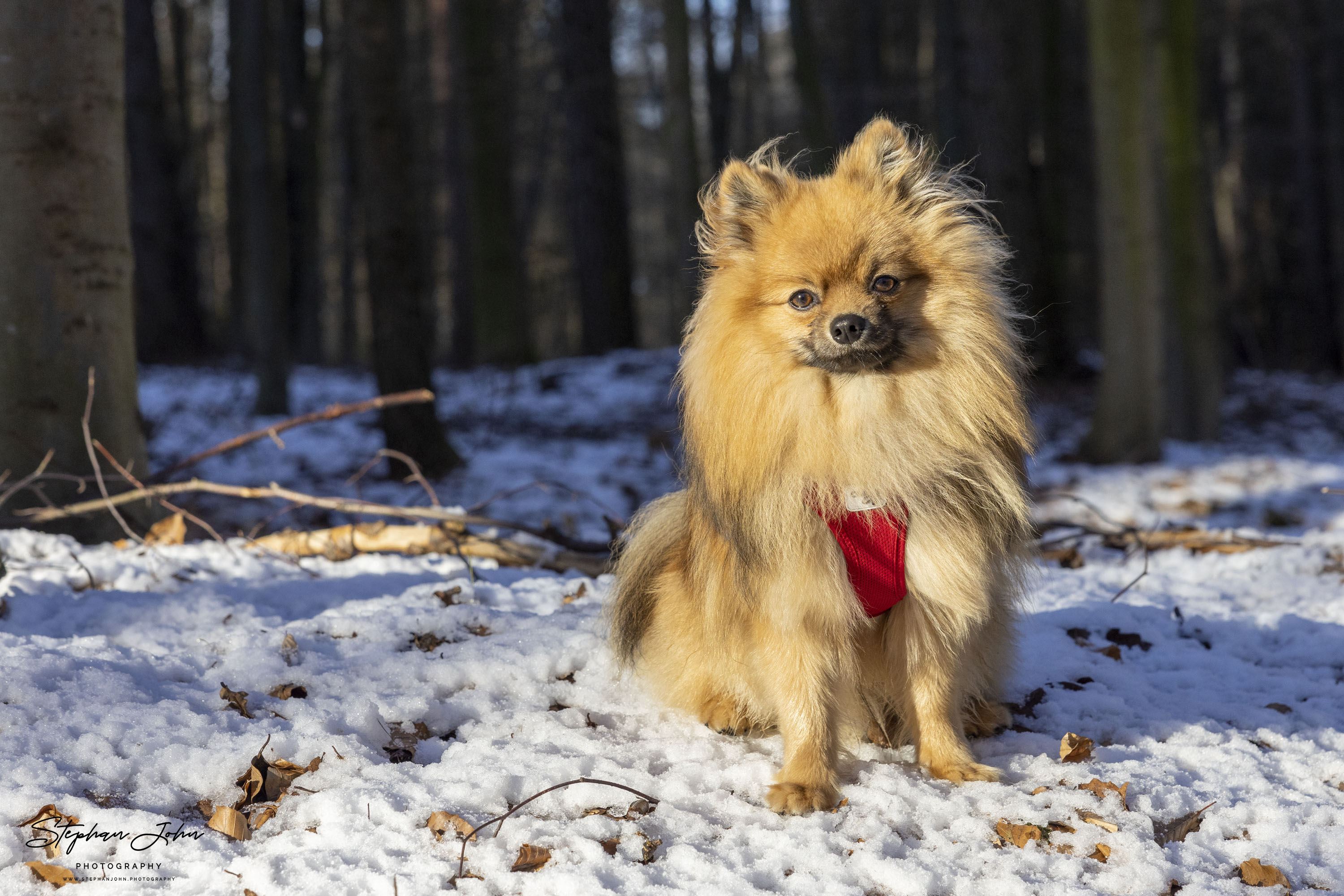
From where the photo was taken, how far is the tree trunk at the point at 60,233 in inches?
171

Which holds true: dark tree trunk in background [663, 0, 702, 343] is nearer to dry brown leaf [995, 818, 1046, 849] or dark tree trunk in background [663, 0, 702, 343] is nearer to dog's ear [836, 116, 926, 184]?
dog's ear [836, 116, 926, 184]

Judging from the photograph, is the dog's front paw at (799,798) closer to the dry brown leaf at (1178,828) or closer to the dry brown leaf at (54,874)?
the dry brown leaf at (1178,828)

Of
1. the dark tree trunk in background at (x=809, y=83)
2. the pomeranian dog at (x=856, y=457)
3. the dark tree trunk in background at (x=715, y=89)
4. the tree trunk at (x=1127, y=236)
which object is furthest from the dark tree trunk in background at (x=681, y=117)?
the pomeranian dog at (x=856, y=457)

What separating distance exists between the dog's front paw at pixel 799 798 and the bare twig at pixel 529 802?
325mm

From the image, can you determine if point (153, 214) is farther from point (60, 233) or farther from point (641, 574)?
point (641, 574)

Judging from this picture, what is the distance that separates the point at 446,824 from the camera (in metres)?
2.45

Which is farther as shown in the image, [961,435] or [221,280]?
[221,280]

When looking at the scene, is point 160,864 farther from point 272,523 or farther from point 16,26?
point 272,523

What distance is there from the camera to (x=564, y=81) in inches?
570

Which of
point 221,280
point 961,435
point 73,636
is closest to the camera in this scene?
point 961,435

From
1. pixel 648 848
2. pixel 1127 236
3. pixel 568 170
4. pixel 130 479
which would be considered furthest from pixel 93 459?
pixel 568 170

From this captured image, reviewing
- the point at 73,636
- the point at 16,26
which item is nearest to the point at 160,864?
the point at 73,636

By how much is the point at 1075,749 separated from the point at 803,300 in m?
1.58

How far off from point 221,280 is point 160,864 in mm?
32387
